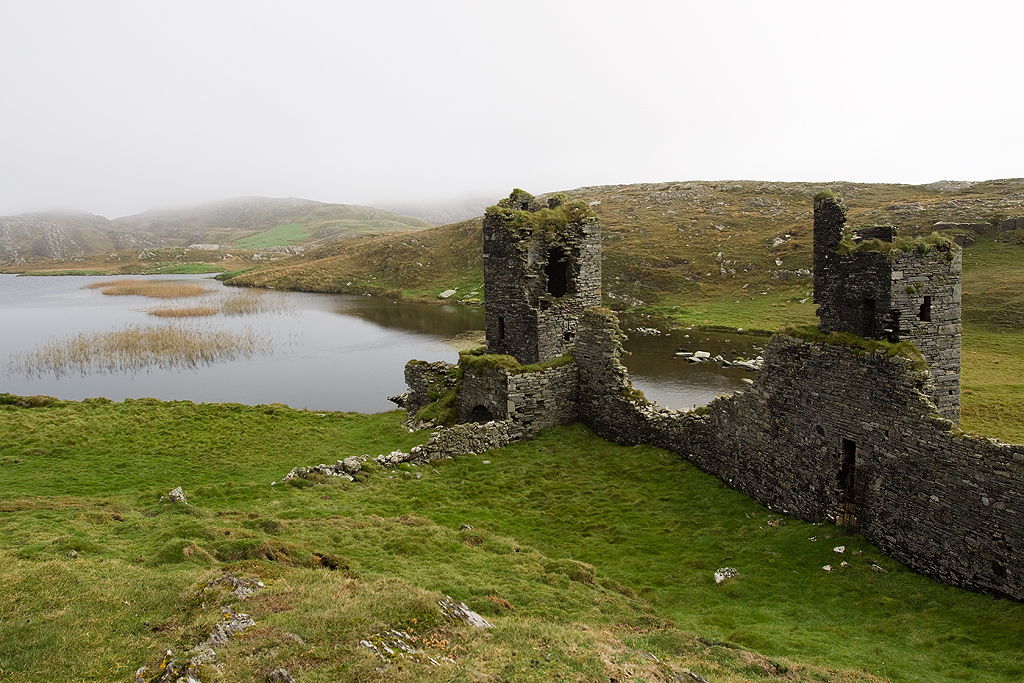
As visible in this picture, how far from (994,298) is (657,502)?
45553mm

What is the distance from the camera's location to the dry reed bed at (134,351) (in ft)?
143

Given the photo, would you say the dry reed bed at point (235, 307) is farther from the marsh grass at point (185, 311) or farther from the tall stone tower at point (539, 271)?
the tall stone tower at point (539, 271)

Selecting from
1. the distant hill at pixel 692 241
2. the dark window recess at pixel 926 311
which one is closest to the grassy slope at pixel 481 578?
the dark window recess at pixel 926 311

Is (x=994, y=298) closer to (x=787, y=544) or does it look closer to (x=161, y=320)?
(x=787, y=544)

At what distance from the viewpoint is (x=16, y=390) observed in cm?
3734

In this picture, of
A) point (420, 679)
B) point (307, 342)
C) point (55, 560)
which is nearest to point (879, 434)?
point (420, 679)

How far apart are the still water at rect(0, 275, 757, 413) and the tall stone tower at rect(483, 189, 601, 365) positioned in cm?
1382

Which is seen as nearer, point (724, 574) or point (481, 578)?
point (481, 578)

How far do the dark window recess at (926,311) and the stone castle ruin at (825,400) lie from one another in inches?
1.2

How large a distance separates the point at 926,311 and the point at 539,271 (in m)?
12.4

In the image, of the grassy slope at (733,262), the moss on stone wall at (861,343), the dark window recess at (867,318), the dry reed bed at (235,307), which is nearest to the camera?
the moss on stone wall at (861,343)

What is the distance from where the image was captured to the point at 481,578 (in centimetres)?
Answer: 1138

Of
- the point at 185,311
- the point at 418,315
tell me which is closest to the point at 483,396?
the point at 418,315

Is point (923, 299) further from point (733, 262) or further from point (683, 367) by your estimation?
point (733, 262)
